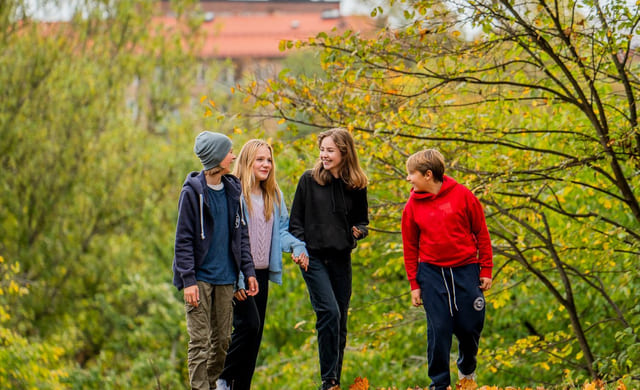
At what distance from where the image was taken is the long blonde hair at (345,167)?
5613mm

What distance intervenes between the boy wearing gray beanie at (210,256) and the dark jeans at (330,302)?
1.53ft

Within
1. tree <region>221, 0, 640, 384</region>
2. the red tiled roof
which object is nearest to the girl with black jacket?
tree <region>221, 0, 640, 384</region>

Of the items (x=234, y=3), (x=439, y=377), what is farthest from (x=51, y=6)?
(x=234, y=3)

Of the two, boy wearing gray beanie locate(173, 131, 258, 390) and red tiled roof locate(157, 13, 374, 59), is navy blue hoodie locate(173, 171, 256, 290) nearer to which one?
boy wearing gray beanie locate(173, 131, 258, 390)

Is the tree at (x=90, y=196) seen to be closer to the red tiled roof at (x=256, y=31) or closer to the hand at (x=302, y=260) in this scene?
the hand at (x=302, y=260)

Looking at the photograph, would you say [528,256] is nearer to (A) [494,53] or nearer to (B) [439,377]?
(A) [494,53]

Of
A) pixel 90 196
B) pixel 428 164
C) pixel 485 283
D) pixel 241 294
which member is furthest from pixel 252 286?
pixel 90 196

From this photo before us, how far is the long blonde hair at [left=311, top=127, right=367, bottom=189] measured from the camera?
18.4ft

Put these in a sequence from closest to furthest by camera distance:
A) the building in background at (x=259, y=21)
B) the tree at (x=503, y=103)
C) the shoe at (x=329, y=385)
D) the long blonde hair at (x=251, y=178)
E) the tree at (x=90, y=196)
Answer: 1. the shoe at (x=329, y=385)
2. the long blonde hair at (x=251, y=178)
3. the tree at (x=503, y=103)
4. the tree at (x=90, y=196)
5. the building in background at (x=259, y=21)

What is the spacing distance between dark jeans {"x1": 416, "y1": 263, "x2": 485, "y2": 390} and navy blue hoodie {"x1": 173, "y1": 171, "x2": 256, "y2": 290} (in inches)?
47.6

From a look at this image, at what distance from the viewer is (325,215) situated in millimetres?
5531

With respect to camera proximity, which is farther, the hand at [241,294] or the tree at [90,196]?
the tree at [90,196]

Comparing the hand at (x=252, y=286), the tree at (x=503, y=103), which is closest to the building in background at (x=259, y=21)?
the tree at (x=503, y=103)

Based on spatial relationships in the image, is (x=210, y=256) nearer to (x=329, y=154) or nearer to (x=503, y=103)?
(x=329, y=154)
